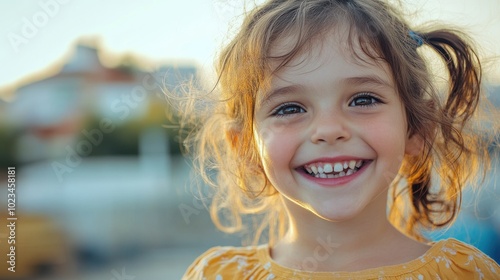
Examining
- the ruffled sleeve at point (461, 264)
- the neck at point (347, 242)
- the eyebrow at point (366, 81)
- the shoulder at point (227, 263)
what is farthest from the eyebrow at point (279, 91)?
the ruffled sleeve at point (461, 264)

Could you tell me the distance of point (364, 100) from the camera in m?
1.54

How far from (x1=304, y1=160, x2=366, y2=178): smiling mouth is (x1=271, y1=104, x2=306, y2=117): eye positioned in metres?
0.14

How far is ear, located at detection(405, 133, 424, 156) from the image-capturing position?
1.71 m

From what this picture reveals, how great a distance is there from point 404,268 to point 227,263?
0.49 metres

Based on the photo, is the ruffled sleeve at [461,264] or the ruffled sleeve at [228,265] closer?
the ruffled sleeve at [461,264]

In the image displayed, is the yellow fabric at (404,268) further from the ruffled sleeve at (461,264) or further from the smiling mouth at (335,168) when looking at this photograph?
the smiling mouth at (335,168)

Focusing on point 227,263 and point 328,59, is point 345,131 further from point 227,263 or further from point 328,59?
point 227,263

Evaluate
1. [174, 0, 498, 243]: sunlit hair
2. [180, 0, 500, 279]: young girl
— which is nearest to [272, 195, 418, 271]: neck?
[180, 0, 500, 279]: young girl

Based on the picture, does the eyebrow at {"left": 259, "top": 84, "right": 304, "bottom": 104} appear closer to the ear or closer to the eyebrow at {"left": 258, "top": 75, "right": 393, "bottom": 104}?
the eyebrow at {"left": 258, "top": 75, "right": 393, "bottom": 104}

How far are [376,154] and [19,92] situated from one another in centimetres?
610

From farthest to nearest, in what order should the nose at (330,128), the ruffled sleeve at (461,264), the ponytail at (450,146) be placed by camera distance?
the ponytail at (450,146), the ruffled sleeve at (461,264), the nose at (330,128)

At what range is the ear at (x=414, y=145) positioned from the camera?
1.71 m

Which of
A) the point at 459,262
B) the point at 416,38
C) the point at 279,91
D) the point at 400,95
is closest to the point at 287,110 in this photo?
the point at 279,91

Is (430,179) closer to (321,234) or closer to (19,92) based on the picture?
(321,234)
